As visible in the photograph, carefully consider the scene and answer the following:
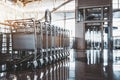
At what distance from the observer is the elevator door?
439 inches

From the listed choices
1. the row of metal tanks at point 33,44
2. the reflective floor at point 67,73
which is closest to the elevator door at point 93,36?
the row of metal tanks at point 33,44

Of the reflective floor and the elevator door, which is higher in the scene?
the elevator door

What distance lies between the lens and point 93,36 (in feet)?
38.2

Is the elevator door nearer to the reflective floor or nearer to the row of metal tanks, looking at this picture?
the row of metal tanks

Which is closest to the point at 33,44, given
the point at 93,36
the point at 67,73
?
the point at 67,73

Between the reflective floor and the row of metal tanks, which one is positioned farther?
the row of metal tanks

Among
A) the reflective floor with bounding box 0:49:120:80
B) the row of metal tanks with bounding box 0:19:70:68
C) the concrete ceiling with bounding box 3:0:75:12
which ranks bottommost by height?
the reflective floor with bounding box 0:49:120:80

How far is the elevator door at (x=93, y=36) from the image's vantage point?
439 inches

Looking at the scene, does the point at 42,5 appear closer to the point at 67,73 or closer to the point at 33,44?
the point at 33,44

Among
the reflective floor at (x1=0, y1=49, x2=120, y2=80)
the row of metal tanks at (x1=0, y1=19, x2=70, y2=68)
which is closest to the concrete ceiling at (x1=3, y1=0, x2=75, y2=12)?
the row of metal tanks at (x1=0, y1=19, x2=70, y2=68)

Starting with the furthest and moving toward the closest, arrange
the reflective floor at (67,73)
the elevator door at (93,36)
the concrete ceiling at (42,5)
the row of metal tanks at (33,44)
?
the concrete ceiling at (42,5) < the elevator door at (93,36) < the row of metal tanks at (33,44) < the reflective floor at (67,73)

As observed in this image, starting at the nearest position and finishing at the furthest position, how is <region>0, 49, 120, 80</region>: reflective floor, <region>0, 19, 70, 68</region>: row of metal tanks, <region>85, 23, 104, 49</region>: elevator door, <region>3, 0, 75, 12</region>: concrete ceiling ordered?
<region>0, 49, 120, 80</region>: reflective floor < <region>0, 19, 70, 68</region>: row of metal tanks < <region>85, 23, 104, 49</region>: elevator door < <region>3, 0, 75, 12</region>: concrete ceiling

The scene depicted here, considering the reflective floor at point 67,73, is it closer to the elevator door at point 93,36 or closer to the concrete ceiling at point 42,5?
the elevator door at point 93,36

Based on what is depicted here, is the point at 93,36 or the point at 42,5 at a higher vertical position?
the point at 42,5
